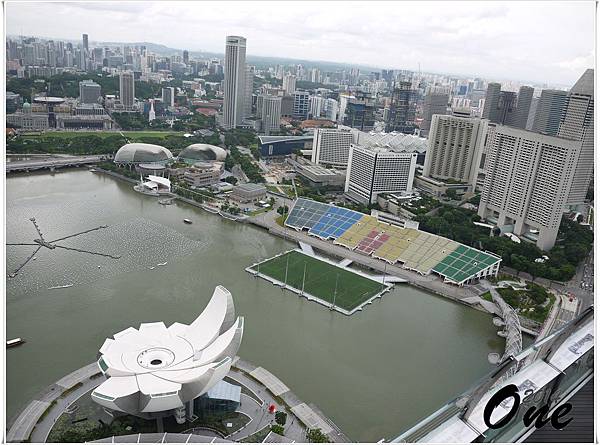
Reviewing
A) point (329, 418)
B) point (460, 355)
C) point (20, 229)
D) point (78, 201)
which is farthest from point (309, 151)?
point (329, 418)

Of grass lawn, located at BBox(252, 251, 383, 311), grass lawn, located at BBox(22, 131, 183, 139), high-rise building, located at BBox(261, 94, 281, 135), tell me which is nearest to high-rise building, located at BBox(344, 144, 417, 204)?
grass lawn, located at BBox(252, 251, 383, 311)

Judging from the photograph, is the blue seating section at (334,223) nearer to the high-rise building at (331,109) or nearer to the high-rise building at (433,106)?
the high-rise building at (433,106)

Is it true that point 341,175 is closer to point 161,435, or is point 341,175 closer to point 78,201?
point 78,201

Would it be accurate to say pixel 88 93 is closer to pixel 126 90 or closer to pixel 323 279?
pixel 126 90

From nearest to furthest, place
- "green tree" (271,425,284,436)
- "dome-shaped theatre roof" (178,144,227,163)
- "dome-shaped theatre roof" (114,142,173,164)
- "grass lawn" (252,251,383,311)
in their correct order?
"green tree" (271,425,284,436), "grass lawn" (252,251,383,311), "dome-shaped theatre roof" (114,142,173,164), "dome-shaped theatre roof" (178,144,227,163)

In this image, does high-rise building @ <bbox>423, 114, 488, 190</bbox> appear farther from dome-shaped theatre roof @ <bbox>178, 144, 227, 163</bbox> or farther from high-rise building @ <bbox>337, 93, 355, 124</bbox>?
high-rise building @ <bbox>337, 93, 355, 124</bbox>

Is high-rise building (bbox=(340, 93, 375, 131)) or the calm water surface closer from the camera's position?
the calm water surface
